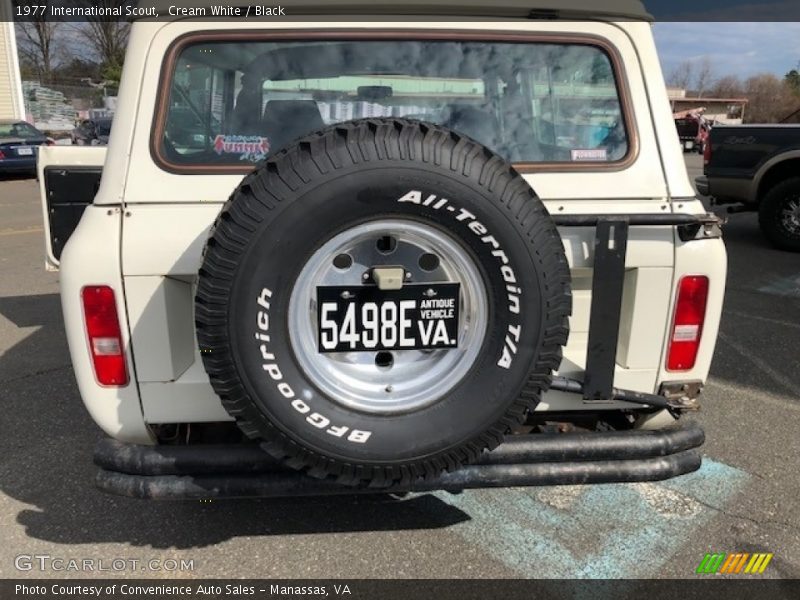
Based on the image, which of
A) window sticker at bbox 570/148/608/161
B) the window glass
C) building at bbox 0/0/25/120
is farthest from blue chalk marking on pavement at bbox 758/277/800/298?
building at bbox 0/0/25/120

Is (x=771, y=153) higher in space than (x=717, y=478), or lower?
higher

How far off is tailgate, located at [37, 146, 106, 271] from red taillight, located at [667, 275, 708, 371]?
248 centimetres

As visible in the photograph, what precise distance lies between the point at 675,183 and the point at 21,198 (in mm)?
13769

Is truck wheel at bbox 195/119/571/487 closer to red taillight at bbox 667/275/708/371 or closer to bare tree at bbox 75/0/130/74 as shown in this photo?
red taillight at bbox 667/275/708/371

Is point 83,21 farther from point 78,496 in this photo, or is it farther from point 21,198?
point 78,496

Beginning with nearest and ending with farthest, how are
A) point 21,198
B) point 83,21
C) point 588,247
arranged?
point 588,247
point 21,198
point 83,21

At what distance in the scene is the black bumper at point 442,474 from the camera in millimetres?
2248

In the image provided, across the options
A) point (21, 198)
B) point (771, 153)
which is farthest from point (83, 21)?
point (771, 153)

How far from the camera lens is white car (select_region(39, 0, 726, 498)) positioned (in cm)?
196

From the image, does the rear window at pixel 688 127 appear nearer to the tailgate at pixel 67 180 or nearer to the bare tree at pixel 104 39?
the bare tree at pixel 104 39

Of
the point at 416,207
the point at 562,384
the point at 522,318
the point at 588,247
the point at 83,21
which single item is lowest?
the point at 562,384

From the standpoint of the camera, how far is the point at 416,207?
1.96m

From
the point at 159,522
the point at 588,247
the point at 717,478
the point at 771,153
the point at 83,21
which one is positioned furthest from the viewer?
the point at 83,21

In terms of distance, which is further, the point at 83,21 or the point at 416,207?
the point at 83,21
